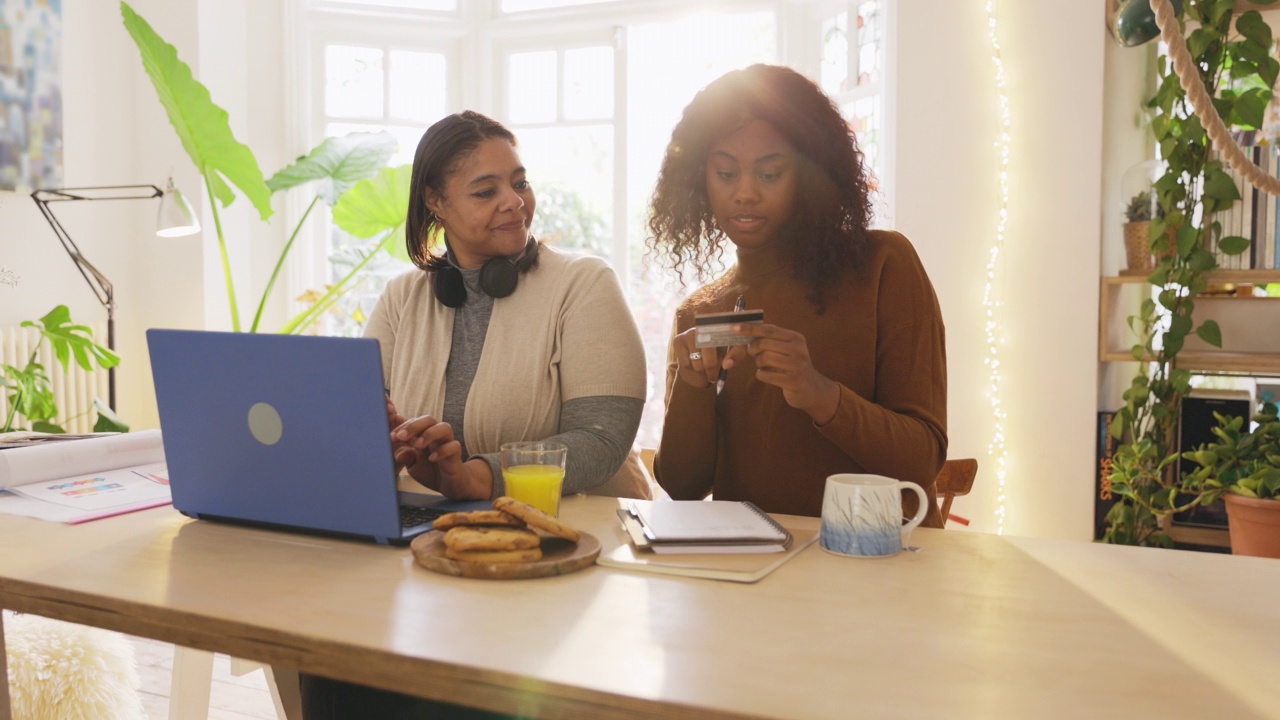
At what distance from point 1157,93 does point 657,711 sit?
9.01ft

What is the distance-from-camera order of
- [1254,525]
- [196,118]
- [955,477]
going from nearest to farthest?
[955,477] → [1254,525] → [196,118]

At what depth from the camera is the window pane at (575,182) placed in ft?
14.5

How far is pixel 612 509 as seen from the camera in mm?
1387

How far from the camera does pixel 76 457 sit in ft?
5.23

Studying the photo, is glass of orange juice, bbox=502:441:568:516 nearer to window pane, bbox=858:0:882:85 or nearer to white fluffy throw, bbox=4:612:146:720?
white fluffy throw, bbox=4:612:146:720

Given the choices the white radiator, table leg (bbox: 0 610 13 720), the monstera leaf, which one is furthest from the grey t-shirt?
the white radiator

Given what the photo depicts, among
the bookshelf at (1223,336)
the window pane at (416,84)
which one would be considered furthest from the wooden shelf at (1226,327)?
the window pane at (416,84)

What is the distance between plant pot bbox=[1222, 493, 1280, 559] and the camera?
2.40 meters

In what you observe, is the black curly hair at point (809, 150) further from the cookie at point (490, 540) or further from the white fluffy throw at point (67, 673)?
the white fluffy throw at point (67, 673)

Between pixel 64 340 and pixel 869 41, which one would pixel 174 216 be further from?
pixel 869 41

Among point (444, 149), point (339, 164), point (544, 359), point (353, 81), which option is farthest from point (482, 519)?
point (353, 81)

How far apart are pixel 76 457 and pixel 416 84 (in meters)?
3.33

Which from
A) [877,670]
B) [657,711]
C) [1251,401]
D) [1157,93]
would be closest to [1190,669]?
[877,670]

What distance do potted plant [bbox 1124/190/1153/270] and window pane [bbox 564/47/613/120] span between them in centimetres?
229
